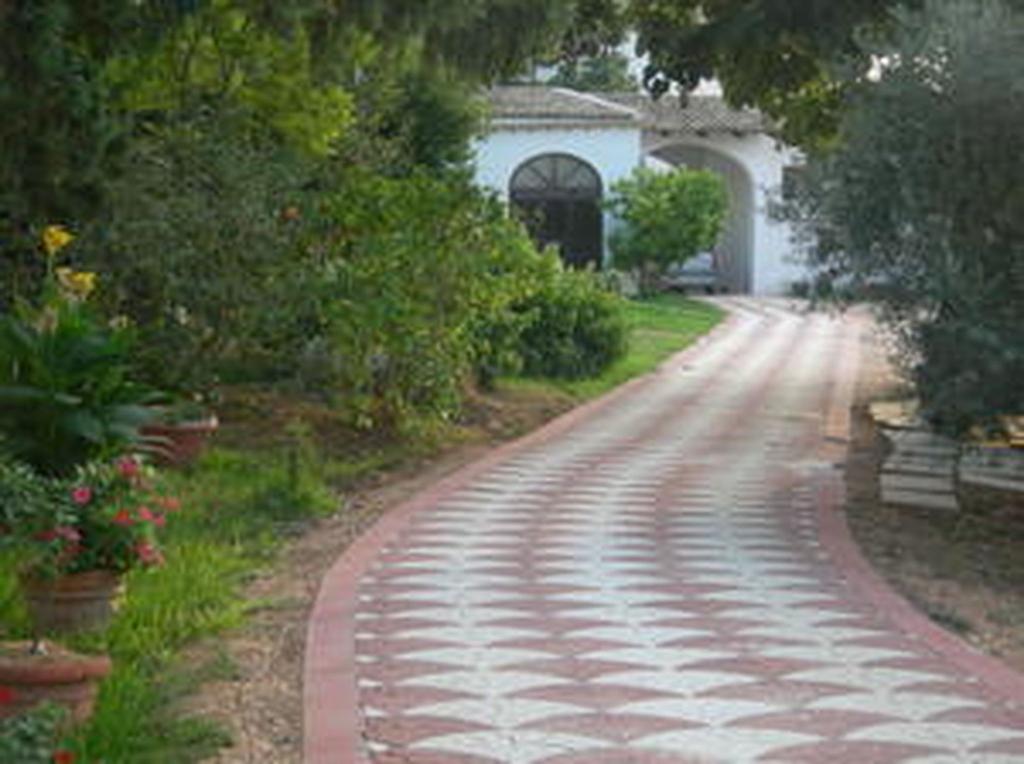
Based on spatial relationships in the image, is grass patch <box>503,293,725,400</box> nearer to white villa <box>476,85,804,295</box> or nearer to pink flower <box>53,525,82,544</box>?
white villa <box>476,85,804,295</box>

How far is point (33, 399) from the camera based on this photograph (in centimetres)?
764

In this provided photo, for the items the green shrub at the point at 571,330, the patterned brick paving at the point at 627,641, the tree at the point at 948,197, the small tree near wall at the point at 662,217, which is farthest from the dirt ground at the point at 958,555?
the small tree near wall at the point at 662,217

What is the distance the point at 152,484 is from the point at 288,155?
6902 millimetres

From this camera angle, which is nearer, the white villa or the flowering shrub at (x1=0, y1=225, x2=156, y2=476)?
the flowering shrub at (x1=0, y1=225, x2=156, y2=476)

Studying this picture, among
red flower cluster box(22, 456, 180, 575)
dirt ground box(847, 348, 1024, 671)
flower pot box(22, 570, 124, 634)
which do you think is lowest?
dirt ground box(847, 348, 1024, 671)

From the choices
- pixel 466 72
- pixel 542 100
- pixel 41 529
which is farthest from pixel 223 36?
pixel 542 100

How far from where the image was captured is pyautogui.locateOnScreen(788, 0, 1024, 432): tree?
A: 10.3 m

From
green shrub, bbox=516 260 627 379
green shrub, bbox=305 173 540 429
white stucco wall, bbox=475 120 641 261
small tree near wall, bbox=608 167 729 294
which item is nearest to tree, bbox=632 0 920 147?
green shrub, bbox=305 173 540 429

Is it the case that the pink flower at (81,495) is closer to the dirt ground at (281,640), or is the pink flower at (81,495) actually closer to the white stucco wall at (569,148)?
the dirt ground at (281,640)

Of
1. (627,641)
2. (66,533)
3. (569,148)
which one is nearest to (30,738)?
(66,533)

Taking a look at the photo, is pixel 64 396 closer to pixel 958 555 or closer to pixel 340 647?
pixel 340 647

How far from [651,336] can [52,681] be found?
22.4 meters

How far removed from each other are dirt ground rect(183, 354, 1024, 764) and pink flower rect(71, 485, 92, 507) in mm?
802

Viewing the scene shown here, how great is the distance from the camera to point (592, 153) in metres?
37.1
